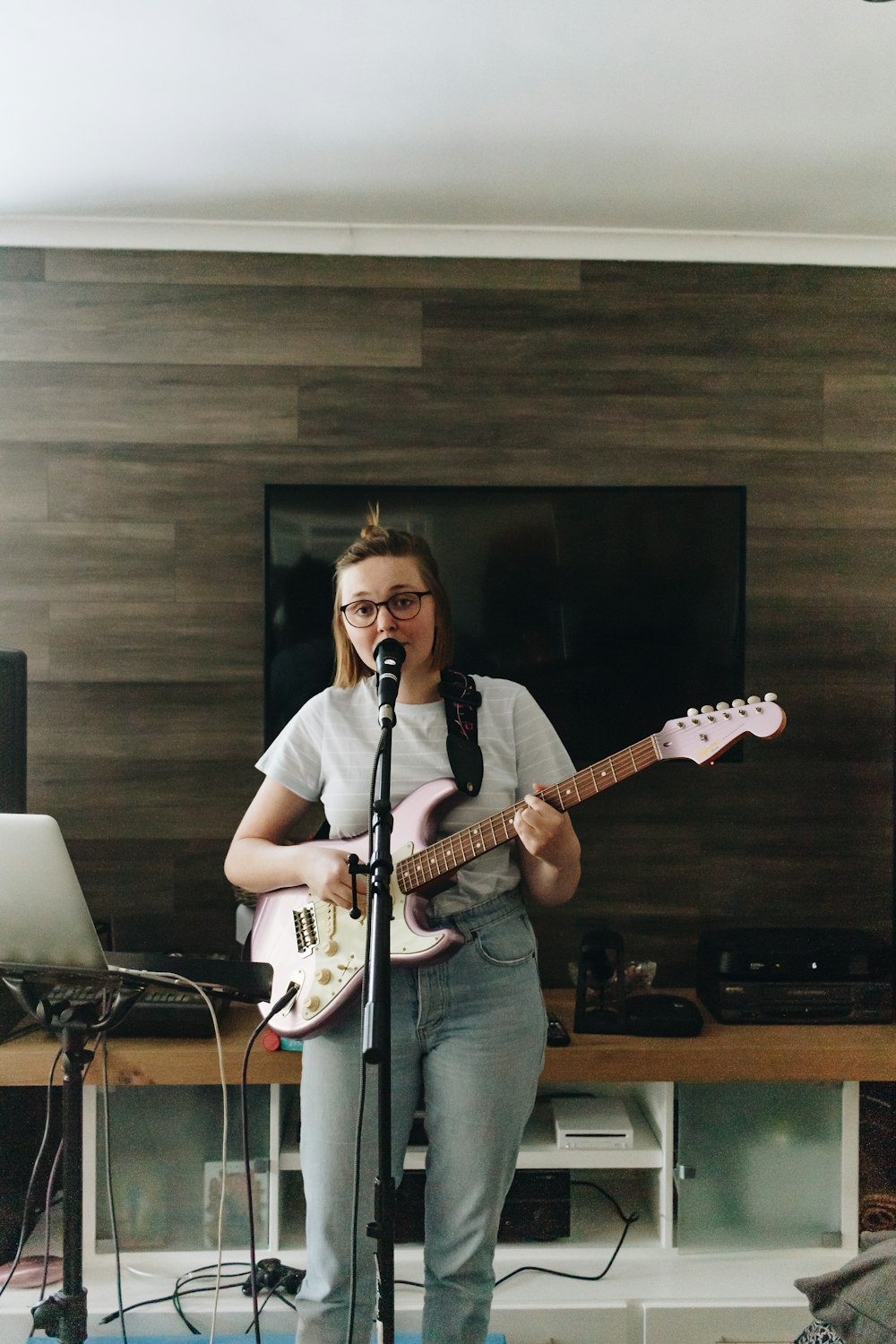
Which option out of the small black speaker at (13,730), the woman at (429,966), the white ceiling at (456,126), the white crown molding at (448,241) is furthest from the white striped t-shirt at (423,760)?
the white crown molding at (448,241)

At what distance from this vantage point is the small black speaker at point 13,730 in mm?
2090

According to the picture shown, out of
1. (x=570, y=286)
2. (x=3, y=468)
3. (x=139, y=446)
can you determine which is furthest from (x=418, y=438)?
(x=3, y=468)

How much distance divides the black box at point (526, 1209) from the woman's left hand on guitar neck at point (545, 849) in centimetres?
86

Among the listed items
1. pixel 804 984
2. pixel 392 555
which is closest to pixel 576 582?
pixel 392 555

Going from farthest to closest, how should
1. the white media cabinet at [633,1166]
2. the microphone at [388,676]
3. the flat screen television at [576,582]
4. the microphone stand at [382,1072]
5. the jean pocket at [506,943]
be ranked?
the flat screen television at [576,582] < the white media cabinet at [633,1166] < the jean pocket at [506,943] < the microphone at [388,676] < the microphone stand at [382,1072]

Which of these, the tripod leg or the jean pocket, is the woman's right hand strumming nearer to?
the jean pocket

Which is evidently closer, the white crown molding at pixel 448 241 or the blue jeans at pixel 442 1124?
the blue jeans at pixel 442 1124

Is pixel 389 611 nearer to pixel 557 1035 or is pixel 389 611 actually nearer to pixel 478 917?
pixel 478 917

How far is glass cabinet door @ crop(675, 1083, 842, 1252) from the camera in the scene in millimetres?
2092

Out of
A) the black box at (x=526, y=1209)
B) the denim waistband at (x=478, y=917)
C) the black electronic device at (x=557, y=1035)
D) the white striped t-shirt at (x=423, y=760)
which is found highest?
the white striped t-shirt at (x=423, y=760)

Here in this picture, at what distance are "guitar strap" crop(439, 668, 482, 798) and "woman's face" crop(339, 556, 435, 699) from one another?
0.20 ft

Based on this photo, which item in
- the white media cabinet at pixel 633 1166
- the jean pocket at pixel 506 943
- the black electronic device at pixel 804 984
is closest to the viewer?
the jean pocket at pixel 506 943

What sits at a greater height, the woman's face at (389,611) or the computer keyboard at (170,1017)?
the woman's face at (389,611)

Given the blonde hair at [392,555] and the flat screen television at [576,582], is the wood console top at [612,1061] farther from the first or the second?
the blonde hair at [392,555]
